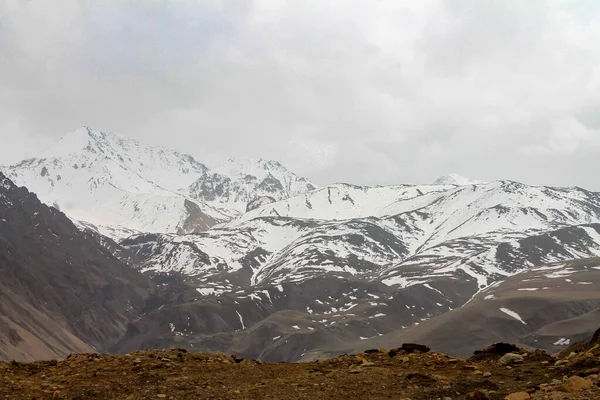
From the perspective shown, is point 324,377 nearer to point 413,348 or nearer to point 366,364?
point 366,364

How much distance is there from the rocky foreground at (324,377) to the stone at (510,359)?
0.03 m

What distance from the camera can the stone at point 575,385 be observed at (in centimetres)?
1509

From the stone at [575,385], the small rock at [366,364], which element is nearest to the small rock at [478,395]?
the stone at [575,385]

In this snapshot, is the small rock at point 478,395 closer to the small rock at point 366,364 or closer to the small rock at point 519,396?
the small rock at point 519,396

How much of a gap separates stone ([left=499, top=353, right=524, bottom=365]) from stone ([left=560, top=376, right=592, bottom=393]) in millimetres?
6154

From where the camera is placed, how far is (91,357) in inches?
999

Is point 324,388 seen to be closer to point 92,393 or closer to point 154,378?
point 154,378

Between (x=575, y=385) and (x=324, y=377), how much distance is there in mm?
8286

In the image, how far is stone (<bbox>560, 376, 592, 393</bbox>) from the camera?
15086 mm

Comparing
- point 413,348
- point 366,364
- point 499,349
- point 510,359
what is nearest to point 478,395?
point 510,359

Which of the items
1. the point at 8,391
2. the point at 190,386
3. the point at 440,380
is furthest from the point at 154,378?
→ the point at 440,380

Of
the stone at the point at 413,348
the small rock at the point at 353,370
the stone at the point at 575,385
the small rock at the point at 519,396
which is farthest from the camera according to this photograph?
the stone at the point at 413,348

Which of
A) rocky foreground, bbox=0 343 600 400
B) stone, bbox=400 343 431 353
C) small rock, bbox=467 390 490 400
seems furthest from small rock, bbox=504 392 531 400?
stone, bbox=400 343 431 353

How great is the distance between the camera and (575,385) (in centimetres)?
1521
